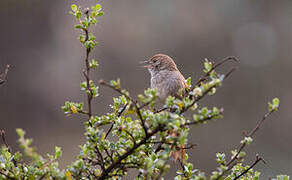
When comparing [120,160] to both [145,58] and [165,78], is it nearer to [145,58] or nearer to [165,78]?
[165,78]

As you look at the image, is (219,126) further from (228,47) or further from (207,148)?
(228,47)

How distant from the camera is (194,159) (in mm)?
8797

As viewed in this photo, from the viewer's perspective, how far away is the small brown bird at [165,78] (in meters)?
3.23

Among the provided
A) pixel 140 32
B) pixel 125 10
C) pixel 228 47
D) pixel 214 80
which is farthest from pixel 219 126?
pixel 214 80

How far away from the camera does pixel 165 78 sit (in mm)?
3336

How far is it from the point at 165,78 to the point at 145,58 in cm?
620

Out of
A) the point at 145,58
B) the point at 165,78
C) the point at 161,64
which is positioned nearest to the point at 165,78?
the point at 165,78

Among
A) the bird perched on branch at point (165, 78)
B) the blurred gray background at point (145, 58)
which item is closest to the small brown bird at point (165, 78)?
the bird perched on branch at point (165, 78)

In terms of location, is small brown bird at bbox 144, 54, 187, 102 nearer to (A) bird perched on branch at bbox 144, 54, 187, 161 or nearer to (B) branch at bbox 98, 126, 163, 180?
(A) bird perched on branch at bbox 144, 54, 187, 161

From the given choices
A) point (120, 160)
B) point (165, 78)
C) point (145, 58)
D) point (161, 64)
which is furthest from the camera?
point (145, 58)

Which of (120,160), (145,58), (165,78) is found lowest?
(120,160)

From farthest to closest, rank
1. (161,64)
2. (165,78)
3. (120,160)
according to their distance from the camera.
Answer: (161,64)
(165,78)
(120,160)

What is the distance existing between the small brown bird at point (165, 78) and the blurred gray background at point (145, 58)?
17.5 feet

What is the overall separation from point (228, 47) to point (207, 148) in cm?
280
